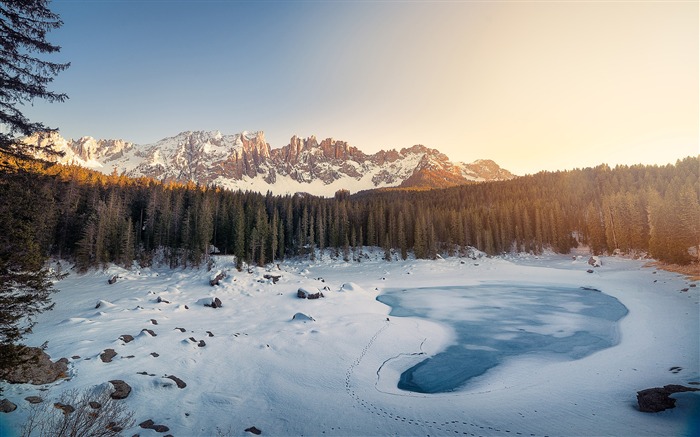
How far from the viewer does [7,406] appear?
901 centimetres

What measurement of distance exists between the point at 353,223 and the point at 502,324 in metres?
75.1

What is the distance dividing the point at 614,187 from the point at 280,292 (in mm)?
132287

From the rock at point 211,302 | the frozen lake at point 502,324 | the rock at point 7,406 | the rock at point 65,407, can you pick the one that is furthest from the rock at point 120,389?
the rock at point 211,302

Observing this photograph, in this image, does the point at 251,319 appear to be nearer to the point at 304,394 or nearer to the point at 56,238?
the point at 304,394

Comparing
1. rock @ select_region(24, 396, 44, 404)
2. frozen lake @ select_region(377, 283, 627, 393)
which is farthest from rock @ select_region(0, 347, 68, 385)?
frozen lake @ select_region(377, 283, 627, 393)

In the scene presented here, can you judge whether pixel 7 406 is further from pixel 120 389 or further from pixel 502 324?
pixel 502 324

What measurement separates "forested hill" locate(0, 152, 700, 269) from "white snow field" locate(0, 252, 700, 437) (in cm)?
836

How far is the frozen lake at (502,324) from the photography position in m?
17.0

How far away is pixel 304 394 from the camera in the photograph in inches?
526

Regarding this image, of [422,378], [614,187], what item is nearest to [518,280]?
[422,378]

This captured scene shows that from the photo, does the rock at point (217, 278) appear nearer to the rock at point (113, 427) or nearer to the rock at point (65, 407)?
the rock at point (65, 407)

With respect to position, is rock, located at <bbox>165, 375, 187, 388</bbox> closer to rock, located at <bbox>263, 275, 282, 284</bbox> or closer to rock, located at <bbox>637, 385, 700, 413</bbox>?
rock, located at <bbox>637, 385, 700, 413</bbox>

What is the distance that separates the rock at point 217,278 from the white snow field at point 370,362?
5108 mm

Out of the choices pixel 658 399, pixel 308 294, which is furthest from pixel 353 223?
pixel 658 399
